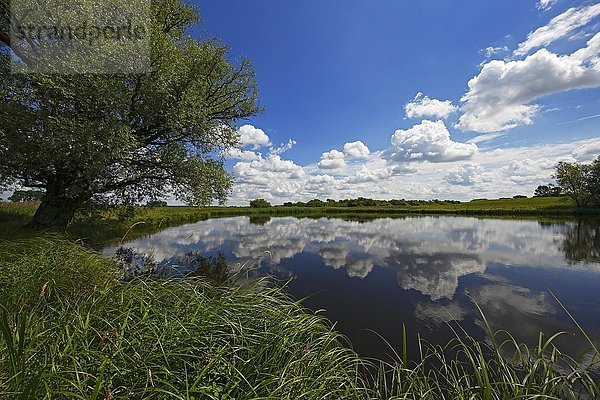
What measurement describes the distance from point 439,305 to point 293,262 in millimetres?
7001

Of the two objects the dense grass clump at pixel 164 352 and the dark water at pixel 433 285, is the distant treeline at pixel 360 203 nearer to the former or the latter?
the dark water at pixel 433 285

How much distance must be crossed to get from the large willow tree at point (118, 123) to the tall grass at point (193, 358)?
832 centimetres

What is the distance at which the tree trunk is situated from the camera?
41.0ft

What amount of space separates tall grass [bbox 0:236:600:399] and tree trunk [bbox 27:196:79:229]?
10.6 m

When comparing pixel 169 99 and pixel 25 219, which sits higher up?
pixel 169 99

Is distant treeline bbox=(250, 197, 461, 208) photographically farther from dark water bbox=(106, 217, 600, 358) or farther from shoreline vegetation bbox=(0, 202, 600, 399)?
shoreline vegetation bbox=(0, 202, 600, 399)

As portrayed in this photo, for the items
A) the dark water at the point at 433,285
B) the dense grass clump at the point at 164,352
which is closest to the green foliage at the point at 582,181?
the dark water at the point at 433,285

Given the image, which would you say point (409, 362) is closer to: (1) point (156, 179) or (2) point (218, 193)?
(2) point (218, 193)

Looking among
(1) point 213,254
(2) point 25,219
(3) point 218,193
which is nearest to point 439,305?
(1) point 213,254

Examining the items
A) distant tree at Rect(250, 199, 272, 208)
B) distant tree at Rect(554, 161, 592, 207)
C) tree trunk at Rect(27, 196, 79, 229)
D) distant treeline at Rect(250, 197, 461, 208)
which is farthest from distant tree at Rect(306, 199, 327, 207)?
tree trunk at Rect(27, 196, 79, 229)

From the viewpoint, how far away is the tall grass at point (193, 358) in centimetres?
206

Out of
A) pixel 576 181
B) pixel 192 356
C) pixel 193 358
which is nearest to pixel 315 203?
pixel 576 181

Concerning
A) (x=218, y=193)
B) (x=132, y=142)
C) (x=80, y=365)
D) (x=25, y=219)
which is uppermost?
(x=132, y=142)

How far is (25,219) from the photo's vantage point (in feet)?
53.3
